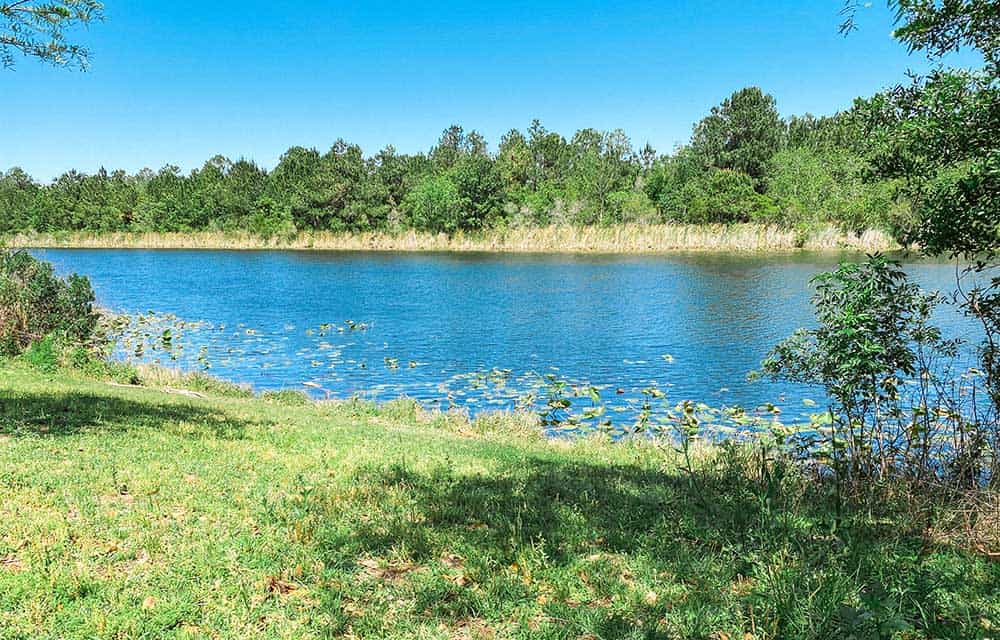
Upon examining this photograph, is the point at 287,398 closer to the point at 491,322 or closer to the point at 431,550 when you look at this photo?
the point at 431,550

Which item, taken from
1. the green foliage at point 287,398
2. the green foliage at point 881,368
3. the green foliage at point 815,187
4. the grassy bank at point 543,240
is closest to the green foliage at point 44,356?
the green foliage at point 287,398

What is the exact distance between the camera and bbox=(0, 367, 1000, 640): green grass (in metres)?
4.18

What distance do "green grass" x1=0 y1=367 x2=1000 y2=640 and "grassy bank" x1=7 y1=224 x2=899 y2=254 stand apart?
5749 centimetres

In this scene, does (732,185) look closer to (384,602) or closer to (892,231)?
(892,231)

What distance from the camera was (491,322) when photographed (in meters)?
28.4

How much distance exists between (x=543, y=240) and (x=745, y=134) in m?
27.6

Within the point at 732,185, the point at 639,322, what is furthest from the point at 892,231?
the point at 732,185

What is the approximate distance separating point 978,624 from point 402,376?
52.5ft

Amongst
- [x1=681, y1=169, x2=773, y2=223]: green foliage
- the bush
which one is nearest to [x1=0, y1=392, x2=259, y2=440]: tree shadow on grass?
the bush

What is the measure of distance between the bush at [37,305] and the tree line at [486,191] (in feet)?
202

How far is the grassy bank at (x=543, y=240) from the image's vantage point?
221 ft

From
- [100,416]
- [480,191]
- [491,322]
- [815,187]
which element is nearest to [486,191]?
[480,191]

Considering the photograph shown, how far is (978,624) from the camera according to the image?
4441 mm

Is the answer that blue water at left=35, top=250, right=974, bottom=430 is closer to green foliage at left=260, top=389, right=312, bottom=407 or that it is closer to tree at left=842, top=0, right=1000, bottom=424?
green foliage at left=260, top=389, right=312, bottom=407
